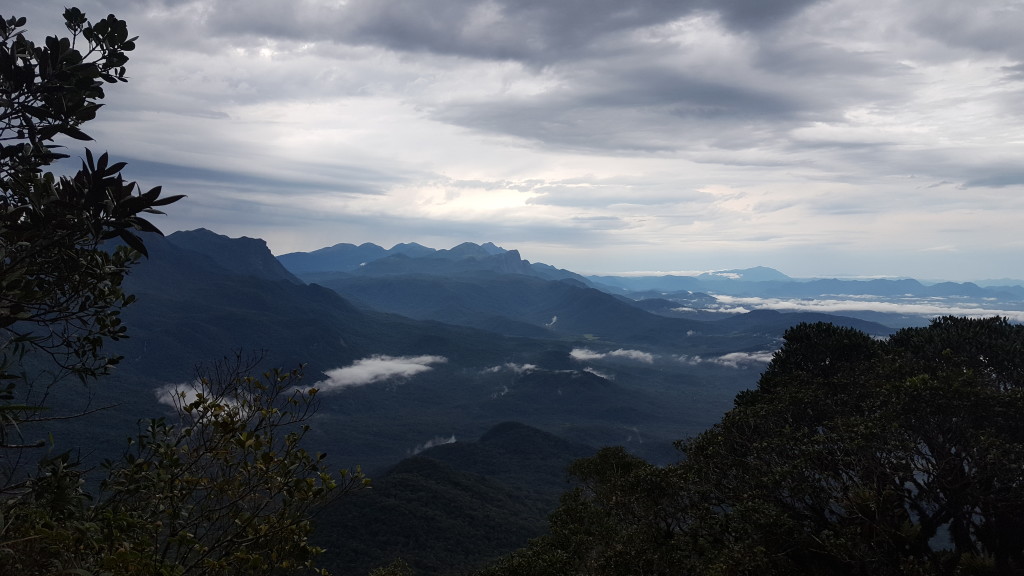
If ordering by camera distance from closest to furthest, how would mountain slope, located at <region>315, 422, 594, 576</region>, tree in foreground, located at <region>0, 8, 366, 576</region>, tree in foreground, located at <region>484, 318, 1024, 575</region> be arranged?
tree in foreground, located at <region>0, 8, 366, 576</region> → tree in foreground, located at <region>484, 318, 1024, 575</region> → mountain slope, located at <region>315, 422, 594, 576</region>

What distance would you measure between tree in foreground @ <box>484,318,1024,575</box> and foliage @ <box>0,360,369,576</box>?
481 inches

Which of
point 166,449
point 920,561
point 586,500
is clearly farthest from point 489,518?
point 166,449

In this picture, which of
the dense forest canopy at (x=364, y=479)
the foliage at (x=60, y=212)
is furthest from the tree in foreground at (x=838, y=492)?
the foliage at (x=60, y=212)

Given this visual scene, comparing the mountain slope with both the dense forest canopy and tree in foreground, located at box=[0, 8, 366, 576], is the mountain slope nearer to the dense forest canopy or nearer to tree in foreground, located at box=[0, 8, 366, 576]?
the dense forest canopy

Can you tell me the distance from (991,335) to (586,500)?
22620 mm

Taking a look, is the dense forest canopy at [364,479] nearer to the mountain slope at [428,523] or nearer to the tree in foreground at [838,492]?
the tree in foreground at [838,492]

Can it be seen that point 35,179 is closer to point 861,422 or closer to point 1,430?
point 1,430

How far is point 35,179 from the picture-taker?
6.67m

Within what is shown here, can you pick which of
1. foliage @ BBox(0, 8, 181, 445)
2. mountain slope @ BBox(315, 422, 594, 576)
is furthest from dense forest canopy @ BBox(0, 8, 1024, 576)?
mountain slope @ BBox(315, 422, 594, 576)

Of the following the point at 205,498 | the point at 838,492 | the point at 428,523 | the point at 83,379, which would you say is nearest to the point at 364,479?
the point at 205,498

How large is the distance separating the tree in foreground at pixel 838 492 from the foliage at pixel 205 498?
40.1 ft

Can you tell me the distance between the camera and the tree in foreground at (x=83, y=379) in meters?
6.26

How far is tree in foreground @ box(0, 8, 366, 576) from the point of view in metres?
6.26

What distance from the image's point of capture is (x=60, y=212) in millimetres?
6391
